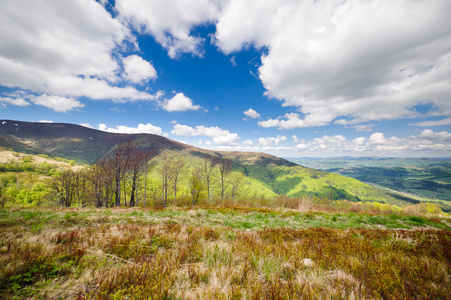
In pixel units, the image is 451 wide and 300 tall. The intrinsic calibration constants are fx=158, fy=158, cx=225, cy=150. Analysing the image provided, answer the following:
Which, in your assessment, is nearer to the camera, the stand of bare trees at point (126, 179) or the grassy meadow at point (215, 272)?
the grassy meadow at point (215, 272)

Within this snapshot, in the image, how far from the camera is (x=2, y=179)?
72750 millimetres

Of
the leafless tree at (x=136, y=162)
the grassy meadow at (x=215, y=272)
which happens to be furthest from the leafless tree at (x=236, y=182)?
the grassy meadow at (x=215, y=272)

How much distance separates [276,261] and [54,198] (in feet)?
194

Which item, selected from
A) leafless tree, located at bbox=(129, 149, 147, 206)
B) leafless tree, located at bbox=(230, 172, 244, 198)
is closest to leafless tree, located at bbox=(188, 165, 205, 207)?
leafless tree, located at bbox=(230, 172, 244, 198)

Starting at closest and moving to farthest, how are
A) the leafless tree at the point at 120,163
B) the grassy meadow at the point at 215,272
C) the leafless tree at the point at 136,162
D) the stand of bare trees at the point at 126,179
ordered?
1. the grassy meadow at the point at 215,272
2. the leafless tree at the point at 120,163
3. the stand of bare trees at the point at 126,179
4. the leafless tree at the point at 136,162

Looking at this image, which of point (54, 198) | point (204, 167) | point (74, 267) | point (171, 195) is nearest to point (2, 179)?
point (54, 198)

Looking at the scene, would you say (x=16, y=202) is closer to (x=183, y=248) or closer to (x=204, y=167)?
(x=204, y=167)

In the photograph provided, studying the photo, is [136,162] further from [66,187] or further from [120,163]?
[66,187]

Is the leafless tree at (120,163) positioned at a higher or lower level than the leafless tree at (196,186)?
higher

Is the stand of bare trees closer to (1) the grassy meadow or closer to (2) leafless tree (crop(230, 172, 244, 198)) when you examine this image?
(2) leafless tree (crop(230, 172, 244, 198))

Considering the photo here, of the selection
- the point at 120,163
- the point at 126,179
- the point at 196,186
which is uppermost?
the point at 120,163

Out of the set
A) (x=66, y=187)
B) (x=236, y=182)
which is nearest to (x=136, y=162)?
(x=66, y=187)

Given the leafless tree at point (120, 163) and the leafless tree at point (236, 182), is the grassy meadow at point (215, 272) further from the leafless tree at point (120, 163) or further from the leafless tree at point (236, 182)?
the leafless tree at point (236, 182)

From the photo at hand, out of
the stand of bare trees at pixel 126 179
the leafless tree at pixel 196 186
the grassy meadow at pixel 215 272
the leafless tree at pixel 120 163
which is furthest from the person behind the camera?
the leafless tree at pixel 196 186
